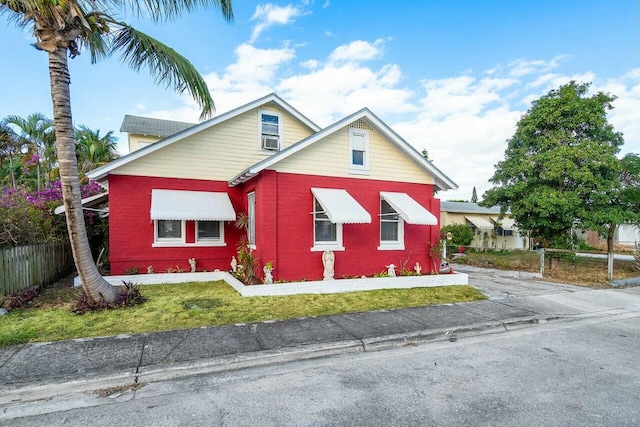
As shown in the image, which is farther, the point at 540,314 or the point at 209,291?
the point at 209,291

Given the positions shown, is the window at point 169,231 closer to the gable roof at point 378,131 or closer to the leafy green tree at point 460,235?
the gable roof at point 378,131

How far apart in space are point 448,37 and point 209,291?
519 inches

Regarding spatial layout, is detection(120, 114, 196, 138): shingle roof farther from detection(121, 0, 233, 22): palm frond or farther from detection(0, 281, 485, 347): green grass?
detection(121, 0, 233, 22): palm frond

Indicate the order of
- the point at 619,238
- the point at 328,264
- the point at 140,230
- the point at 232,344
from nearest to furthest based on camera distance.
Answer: the point at 232,344 → the point at 328,264 → the point at 140,230 → the point at 619,238

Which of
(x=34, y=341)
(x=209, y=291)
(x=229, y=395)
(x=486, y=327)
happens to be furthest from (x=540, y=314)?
(x=34, y=341)

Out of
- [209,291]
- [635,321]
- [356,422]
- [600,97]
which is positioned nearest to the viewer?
[356,422]

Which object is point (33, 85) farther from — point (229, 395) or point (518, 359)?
point (518, 359)

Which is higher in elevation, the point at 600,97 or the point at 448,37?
the point at 448,37

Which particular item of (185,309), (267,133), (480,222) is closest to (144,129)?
(267,133)

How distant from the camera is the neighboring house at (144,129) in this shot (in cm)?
2009

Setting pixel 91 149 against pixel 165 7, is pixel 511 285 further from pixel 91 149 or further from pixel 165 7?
pixel 91 149

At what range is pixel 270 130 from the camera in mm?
13109

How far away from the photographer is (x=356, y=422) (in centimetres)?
350

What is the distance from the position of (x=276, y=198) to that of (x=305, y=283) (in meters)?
2.76
